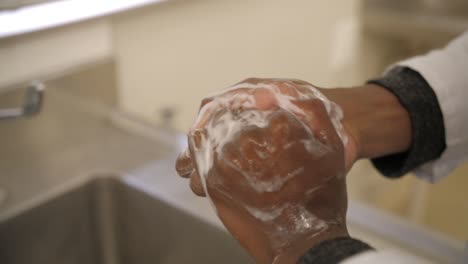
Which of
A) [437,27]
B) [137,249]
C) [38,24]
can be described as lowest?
[137,249]

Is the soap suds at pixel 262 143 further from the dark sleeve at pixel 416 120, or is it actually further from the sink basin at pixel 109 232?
the sink basin at pixel 109 232

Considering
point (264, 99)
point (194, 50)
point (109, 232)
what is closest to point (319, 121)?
point (264, 99)

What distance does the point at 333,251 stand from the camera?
28 centimetres

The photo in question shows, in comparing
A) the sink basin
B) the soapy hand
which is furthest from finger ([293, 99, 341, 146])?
the sink basin

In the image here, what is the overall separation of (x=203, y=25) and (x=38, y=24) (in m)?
0.27

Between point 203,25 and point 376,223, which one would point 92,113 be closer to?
point 203,25

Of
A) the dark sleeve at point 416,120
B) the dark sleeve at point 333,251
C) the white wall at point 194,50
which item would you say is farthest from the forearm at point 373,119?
the white wall at point 194,50

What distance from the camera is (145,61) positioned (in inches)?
28.9

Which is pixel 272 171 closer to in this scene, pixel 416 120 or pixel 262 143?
pixel 262 143

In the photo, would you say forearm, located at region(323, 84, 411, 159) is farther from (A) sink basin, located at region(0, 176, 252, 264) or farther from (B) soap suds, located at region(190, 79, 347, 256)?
(A) sink basin, located at region(0, 176, 252, 264)

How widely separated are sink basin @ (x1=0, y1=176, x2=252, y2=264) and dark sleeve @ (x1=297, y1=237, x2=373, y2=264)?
0.22m

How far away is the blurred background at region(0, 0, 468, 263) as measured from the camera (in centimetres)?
58

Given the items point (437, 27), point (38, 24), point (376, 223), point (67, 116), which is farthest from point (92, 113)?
point (437, 27)

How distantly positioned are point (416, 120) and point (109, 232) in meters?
0.40
